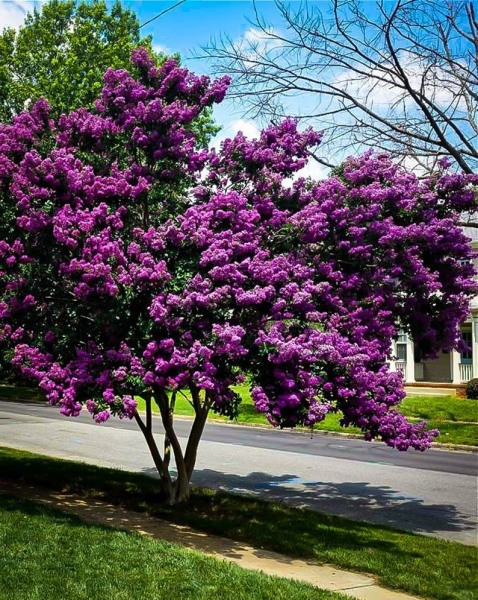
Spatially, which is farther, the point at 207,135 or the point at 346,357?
the point at 207,135

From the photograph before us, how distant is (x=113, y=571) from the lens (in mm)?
6719

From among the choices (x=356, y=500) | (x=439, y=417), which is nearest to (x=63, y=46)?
(x=439, y=417)

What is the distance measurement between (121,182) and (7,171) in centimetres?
142

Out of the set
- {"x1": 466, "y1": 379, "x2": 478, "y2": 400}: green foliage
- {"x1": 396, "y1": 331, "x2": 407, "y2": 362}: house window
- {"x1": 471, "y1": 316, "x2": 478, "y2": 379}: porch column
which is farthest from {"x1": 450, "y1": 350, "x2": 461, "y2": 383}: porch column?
{"x1": 466, "y1": 379, "x2": 478, "y2": 400}: green foliage

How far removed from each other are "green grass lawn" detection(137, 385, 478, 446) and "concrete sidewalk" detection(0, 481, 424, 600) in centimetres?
905

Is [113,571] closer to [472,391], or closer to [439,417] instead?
[439,417]

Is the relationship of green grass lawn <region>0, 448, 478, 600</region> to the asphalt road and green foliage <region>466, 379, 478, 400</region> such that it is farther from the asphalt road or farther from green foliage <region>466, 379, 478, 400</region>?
green foliage <region>466, 379, 478, 400</region>

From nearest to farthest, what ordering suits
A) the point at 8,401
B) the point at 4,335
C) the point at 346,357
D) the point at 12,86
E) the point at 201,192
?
the point at 346,357 < the point at 4,335 < the point at 201,192 < the point at 12,86 < the point at 8,401

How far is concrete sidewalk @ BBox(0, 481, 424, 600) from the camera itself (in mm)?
6892

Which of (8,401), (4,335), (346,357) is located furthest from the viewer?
(8,401)

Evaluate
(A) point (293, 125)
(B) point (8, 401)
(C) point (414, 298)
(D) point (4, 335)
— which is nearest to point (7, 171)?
(D) point (4, 335)

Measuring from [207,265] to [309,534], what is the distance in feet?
11.2

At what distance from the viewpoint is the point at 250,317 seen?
8336 mm

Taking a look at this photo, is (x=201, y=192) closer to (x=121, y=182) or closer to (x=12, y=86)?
(x=121, y=182)
